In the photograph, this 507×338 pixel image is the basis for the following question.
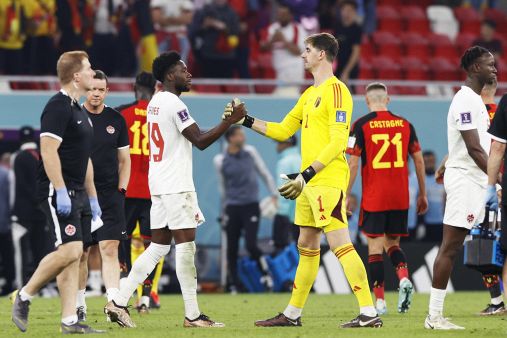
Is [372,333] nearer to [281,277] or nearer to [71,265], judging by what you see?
[71,265]

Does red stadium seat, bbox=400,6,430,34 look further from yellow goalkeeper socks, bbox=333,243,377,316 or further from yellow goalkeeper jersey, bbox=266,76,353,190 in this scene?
yellow goalkeeper socks, bbox=333,243,377,316

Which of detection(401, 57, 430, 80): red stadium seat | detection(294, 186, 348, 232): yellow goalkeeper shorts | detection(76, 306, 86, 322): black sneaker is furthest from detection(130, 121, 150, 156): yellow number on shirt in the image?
detection(401, 57, 430, 80): red stadium seat

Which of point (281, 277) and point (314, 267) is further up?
point (314, 267)

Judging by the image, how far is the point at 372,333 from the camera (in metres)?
9.96

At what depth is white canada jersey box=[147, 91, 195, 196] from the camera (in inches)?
418

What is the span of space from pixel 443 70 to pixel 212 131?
14048 mm

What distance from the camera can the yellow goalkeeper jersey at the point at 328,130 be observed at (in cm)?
1029

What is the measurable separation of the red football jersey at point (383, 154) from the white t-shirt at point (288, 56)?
7.50m

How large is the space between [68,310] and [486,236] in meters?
4.13

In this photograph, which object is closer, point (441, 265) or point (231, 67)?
point (441, 265)

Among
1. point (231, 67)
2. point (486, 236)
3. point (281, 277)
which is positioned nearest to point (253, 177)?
point (281, 277)

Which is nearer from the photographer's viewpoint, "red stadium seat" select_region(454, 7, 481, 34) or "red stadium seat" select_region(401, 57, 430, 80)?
"red stadium seat" select_region(401, 57, 430, 80)

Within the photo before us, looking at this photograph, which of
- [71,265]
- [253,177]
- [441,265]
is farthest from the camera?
[253,177]

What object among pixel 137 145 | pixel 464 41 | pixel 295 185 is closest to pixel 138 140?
pixel 137 145
